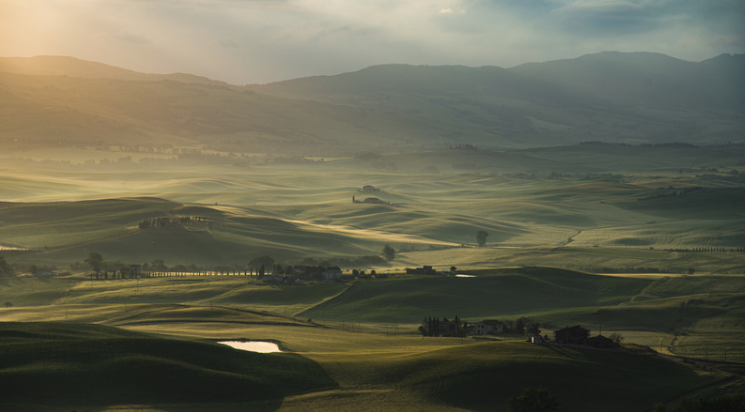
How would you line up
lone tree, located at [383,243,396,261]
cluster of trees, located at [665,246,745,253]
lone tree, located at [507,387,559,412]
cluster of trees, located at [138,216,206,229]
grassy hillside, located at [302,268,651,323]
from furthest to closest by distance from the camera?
cluster of trees, located at [138,216,206,229] → cluster of trees, located at [665,246,745,253] → lone tree, located at [383,243,396,261] → grassy hillside, located at [302,268,651,323] → lone tree, located at [507,387,559,412]

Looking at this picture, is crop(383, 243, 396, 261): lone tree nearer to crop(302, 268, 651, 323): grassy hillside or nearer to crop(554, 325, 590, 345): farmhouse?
crop(302, 268, 651, 323): grassy hillside

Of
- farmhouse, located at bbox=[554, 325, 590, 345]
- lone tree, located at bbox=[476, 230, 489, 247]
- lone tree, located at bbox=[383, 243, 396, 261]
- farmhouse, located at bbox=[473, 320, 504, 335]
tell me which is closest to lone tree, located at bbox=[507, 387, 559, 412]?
farmhouse, located at bbox=[554, 325, 590, 345]

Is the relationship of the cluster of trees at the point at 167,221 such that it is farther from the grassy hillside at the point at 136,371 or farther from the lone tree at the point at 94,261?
the grassy hillside at the point at 136,371

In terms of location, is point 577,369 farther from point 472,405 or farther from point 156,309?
point 156,309

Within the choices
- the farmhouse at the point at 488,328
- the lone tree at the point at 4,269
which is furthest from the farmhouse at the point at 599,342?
the lone tree at the point at 4,269

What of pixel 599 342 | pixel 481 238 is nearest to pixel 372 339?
pixel 599 342
